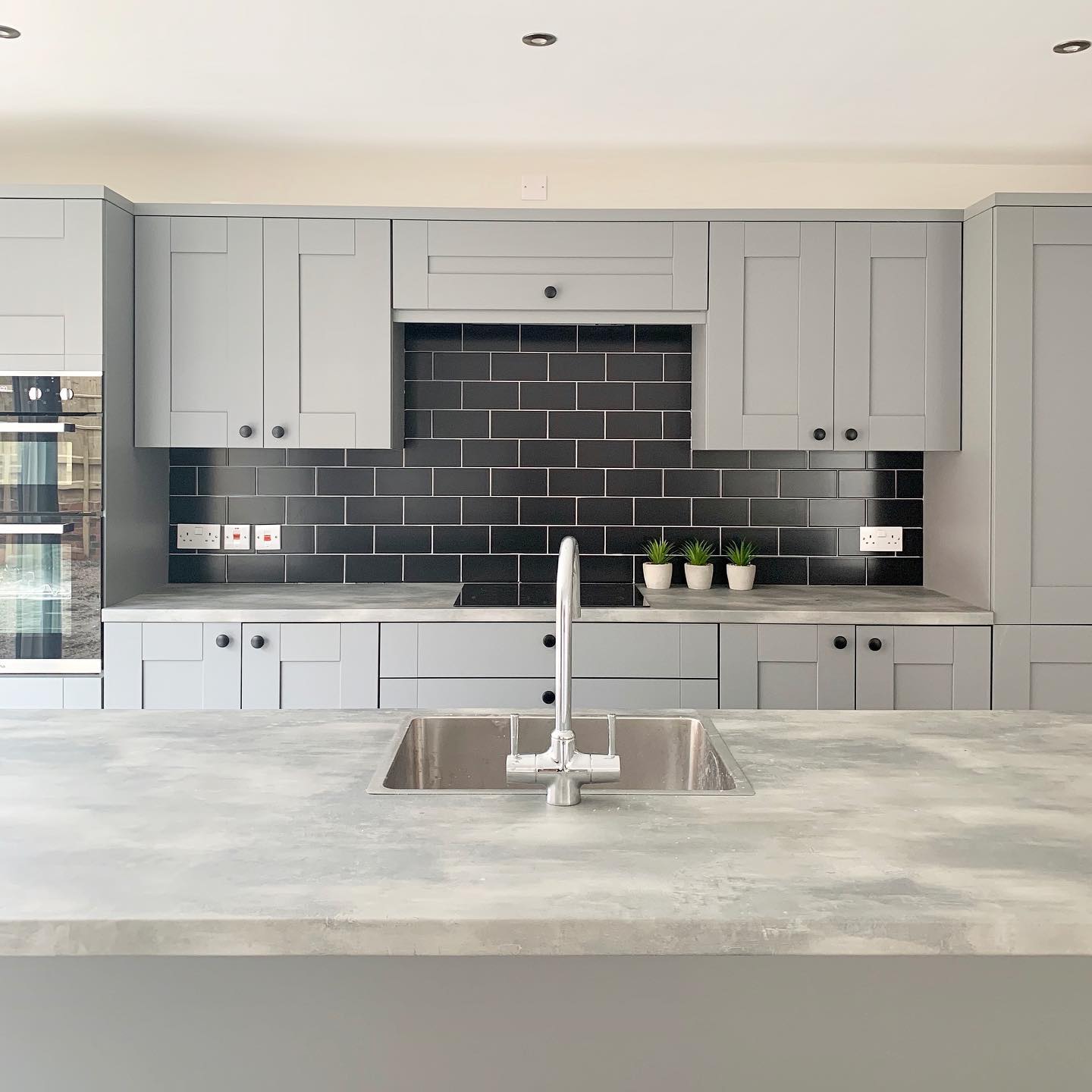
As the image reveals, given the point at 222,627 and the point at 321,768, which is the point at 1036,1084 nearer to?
the point at 321,768

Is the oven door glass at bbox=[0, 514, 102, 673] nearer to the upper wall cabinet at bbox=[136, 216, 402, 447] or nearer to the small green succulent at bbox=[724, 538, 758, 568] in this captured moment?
the upper wall cabinet at bbox=[136, 216, 402, 447]

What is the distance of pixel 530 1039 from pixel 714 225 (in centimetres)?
290

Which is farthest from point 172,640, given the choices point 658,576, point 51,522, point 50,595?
point 658,576

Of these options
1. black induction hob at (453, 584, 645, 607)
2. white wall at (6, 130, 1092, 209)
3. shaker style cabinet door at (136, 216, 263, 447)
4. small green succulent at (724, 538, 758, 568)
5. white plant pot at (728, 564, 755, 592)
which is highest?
white wall at (6, 130, 1092, 209)

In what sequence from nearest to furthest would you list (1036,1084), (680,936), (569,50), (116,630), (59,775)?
1. (680,936)
2. (1036,1084)
3. (59,775)
4. (569,50)
5. (116,630)

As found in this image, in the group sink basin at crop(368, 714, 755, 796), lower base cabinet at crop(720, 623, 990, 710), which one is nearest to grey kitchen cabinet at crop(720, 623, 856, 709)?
lower base cabinet at crop(720, 623, 990, 710)

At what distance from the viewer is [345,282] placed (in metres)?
3.53

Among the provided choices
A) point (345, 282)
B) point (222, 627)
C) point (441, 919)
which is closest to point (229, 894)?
point (441, 919)

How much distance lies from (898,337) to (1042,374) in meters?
0.47

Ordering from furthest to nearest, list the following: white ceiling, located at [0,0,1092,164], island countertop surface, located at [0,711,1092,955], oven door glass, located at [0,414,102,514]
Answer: oven door glass, located at [0,414,102,514] → white ceiling, located at [0,0,1092,164] → island countertop surface, located at [0,711,1092,955]

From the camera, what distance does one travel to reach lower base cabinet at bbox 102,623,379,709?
10.9ft

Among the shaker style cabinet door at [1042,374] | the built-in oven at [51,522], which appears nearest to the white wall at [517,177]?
the shaker style cabinet door at [1042,374]

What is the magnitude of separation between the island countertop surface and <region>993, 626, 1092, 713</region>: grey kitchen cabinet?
166 cm

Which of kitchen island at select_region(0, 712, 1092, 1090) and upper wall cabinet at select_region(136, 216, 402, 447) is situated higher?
upper wall cabinet at select_region(136, 216, 402, 447)
